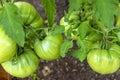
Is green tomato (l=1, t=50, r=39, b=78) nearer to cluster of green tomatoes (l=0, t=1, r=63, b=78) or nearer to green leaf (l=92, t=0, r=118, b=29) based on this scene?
cluster of green tomatoes (l=0, t=1, r=63, b=78)

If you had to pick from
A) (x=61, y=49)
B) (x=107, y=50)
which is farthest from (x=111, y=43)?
(x=61, y=49)

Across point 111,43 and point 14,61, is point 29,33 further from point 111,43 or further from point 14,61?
point 111,43

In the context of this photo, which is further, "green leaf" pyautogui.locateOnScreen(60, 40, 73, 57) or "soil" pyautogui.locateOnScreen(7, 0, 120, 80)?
"soil" pyautogui.locateOnScreen(7, 0, 120, 80)

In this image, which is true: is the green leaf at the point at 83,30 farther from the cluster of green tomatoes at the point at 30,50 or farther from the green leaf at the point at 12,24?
the green leaf at the point at 12,24

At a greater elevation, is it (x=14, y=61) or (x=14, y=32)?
(x=14, y=32)

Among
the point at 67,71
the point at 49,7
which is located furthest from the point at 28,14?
the point at 67,71

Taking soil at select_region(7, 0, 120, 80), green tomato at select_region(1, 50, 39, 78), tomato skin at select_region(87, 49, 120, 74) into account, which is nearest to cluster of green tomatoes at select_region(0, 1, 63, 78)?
green tomato at select_region(1, 50, 39, 78)
